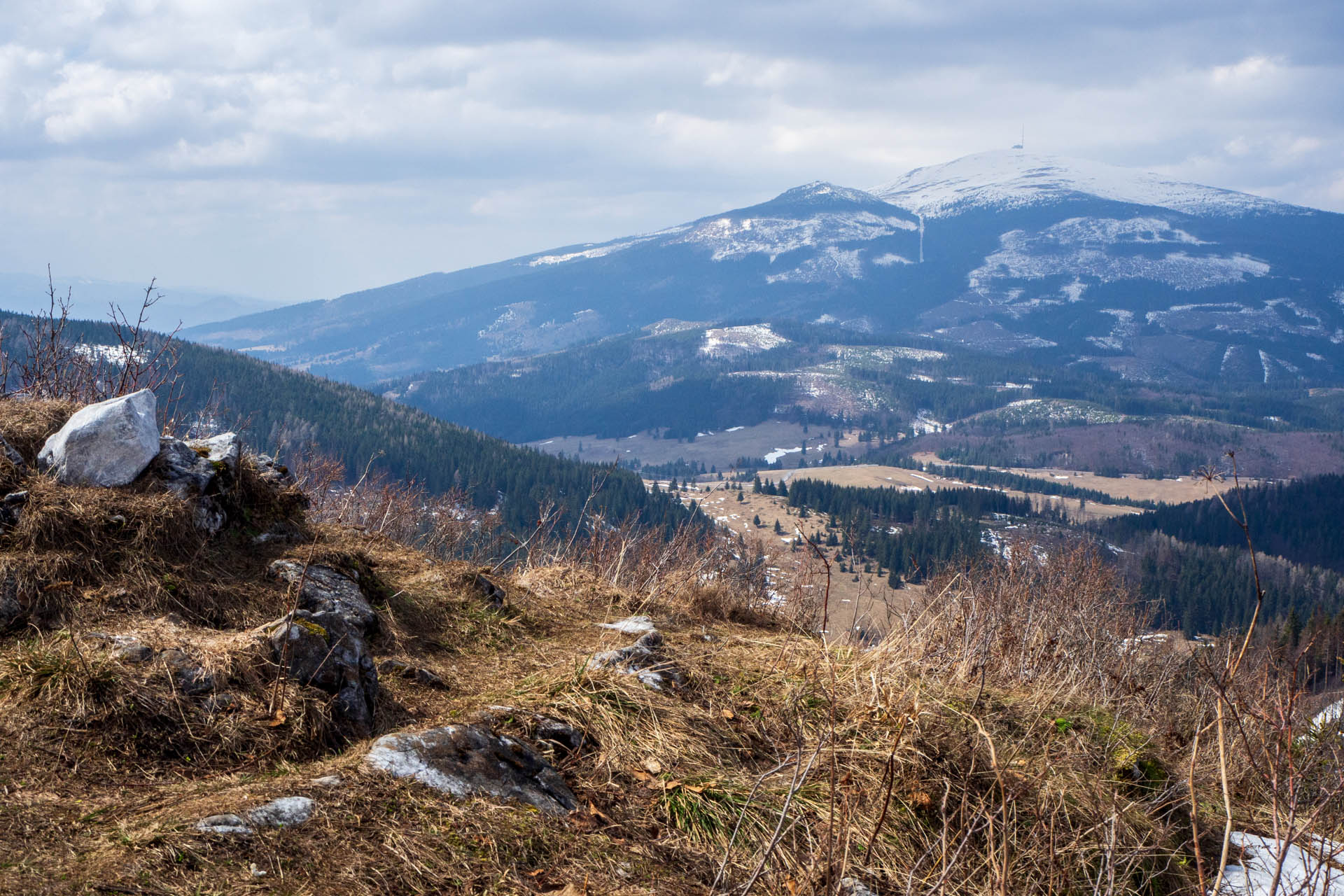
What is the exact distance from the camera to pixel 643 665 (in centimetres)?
721

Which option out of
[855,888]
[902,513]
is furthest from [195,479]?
[902,513]

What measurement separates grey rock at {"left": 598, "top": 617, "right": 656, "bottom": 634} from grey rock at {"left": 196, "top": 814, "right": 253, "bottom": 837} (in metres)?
4.47

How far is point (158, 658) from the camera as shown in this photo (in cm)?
564

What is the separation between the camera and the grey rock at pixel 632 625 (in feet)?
28.9

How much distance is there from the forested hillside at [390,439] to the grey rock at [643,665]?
9270 cm

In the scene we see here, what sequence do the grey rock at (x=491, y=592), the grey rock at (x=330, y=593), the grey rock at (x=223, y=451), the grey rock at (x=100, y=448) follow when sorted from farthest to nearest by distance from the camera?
the grey rock at (x=491, y=592) < the grey rock at (x=223, y=451) < the grey rock at (x=100, y=448) < the grey rock at (x=330, y=593)

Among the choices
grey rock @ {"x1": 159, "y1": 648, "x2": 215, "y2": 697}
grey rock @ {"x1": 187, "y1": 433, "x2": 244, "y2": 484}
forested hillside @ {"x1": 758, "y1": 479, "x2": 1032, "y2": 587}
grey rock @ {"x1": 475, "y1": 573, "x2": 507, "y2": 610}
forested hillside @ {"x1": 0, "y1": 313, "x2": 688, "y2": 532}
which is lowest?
forested hillside @ {"x1": 758, "y1": 479, "x2": 1032, "y2": 587}

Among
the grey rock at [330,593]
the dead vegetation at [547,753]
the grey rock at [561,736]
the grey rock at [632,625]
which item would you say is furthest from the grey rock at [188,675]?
the grey rock at [632,625]

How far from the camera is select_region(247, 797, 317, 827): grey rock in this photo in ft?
14.8

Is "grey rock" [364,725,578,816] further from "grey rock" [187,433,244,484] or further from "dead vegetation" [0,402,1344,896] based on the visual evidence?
"grey rock" [187,433,244,484]

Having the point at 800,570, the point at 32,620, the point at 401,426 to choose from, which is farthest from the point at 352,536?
the point at 401,426

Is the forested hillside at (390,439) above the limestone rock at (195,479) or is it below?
below

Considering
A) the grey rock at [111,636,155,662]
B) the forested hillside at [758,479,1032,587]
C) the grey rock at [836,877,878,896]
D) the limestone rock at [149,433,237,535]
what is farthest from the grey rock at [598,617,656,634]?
the forested hillside at [758,479,1032,587]

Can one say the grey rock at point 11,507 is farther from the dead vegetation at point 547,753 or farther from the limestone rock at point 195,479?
the limestone rock at point 195,479
